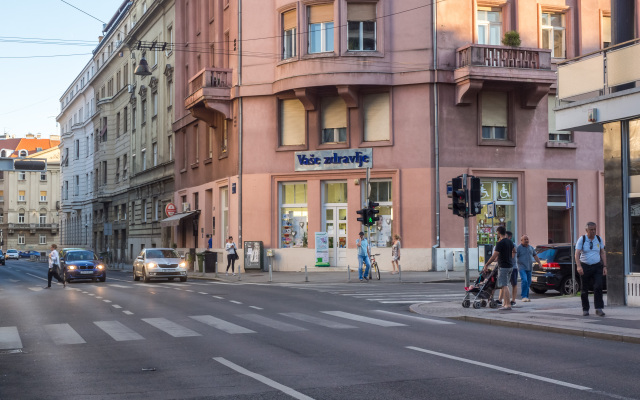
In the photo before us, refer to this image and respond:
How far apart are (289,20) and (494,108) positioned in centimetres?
972

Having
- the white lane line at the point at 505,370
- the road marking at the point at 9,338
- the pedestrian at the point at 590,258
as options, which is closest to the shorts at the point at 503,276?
the pedestrian at the point at 590,258

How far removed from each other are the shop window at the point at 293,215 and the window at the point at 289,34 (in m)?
5.83

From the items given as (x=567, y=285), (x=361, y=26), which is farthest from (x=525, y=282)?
(x=361, y=26)

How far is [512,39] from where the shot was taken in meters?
32.8

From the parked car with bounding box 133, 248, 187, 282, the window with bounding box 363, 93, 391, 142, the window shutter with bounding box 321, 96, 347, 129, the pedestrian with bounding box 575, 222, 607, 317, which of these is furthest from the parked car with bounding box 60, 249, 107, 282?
the pedestrian with bounding box 575, 222, 607, 317

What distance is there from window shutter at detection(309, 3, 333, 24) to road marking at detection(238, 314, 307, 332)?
20.5 meters

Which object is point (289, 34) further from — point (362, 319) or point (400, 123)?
point (362, 319)

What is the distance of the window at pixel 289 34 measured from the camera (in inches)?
1387

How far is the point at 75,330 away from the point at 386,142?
69.8 feet

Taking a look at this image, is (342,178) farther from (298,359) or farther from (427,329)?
(298,359)

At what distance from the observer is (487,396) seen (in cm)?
781

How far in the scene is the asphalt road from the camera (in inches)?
327

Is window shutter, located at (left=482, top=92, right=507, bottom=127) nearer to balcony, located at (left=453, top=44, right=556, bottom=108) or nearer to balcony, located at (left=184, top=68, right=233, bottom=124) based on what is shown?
balcony, located at (left=453, top=44, right=556, bottom=108)

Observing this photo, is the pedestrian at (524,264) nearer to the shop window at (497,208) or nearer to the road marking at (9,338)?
the road marking at (9,338)
